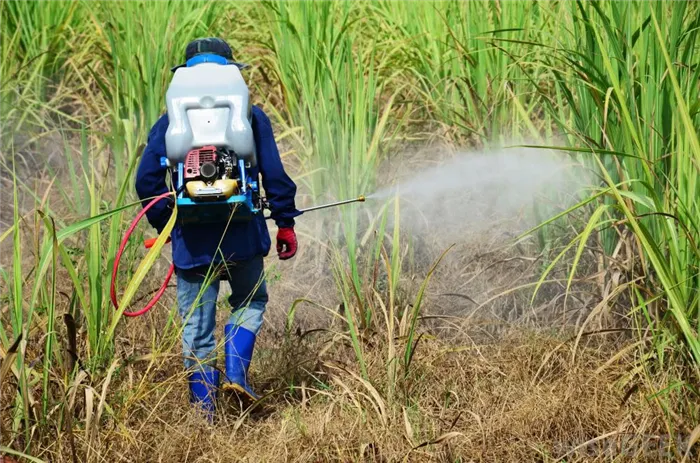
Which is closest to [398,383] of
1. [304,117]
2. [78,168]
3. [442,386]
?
[442,386]

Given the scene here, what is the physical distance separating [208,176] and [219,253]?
1.44 feet

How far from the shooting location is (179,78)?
11.1 ft

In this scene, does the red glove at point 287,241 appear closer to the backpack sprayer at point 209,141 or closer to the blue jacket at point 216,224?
the blue jacket at point 216,224

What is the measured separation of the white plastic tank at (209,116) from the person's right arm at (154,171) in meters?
0.19

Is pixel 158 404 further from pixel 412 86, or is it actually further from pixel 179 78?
pixel 412 86

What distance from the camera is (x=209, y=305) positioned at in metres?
3.66

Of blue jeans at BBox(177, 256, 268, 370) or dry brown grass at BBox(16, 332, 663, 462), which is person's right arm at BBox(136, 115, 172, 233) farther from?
dry brown grass at BBox(16, 332, 663, 462)

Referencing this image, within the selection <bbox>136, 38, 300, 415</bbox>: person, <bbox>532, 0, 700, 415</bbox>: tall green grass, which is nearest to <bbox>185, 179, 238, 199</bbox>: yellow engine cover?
<bbox>136, 38, 300, 415</bbox>: person

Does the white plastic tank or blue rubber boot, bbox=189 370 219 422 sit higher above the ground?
the white plastic tank

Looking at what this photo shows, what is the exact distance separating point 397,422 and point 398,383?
254 mm

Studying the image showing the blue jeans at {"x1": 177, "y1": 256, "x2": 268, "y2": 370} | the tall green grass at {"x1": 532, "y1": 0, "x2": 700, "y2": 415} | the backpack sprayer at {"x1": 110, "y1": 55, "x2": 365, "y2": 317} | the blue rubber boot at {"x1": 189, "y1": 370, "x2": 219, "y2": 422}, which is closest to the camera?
the tall green grass at {"x1": 532, "y1": 0, "x2": 700, "y2": 415}

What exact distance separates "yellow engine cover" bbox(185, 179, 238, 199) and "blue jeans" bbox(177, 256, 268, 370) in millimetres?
403

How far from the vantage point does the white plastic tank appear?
3312 mm

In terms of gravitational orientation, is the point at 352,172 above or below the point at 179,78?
below
